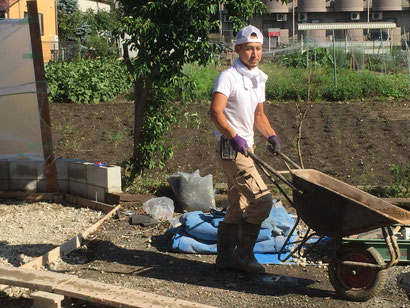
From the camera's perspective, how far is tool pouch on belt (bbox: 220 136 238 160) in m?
5.04

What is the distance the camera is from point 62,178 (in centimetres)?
767

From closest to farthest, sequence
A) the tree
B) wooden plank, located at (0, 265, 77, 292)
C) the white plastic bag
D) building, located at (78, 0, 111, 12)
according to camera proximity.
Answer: wooden plank, located at (0, 265, 77, 292) < the white plastic bag < the tree < building, located at (78, 0, 111, 12)

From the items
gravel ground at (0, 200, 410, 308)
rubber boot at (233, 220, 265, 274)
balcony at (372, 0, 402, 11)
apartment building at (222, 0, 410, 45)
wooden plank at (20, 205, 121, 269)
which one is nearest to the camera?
gravel ground at (0, 200, 410, 308)

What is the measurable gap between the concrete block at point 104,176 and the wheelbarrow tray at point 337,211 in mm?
2884

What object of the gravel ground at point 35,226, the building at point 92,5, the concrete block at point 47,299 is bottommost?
the gravel ground at point 35,226

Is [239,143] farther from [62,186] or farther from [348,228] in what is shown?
[62,186]

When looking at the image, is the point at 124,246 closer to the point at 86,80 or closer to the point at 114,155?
the point at 114,155

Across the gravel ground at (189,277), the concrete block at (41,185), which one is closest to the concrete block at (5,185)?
the concrete block at (41,185)

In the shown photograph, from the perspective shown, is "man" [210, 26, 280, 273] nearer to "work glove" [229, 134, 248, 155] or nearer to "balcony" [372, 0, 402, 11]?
"work glove" [229, 134, 248, 155]

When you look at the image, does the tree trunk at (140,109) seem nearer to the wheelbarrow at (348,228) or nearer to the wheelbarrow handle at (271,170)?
the wheelbarrow handle at (271,170)

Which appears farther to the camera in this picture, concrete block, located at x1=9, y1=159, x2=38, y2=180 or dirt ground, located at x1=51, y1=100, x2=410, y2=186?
dirt ground, located at x1=51, y1=100, x2=410, y2=186

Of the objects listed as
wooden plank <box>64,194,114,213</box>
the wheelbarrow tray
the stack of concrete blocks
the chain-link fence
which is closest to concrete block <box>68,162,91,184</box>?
the stack of concrete blocks

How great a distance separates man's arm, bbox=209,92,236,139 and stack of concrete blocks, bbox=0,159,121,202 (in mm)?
2615

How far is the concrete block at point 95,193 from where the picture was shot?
7305 mm
